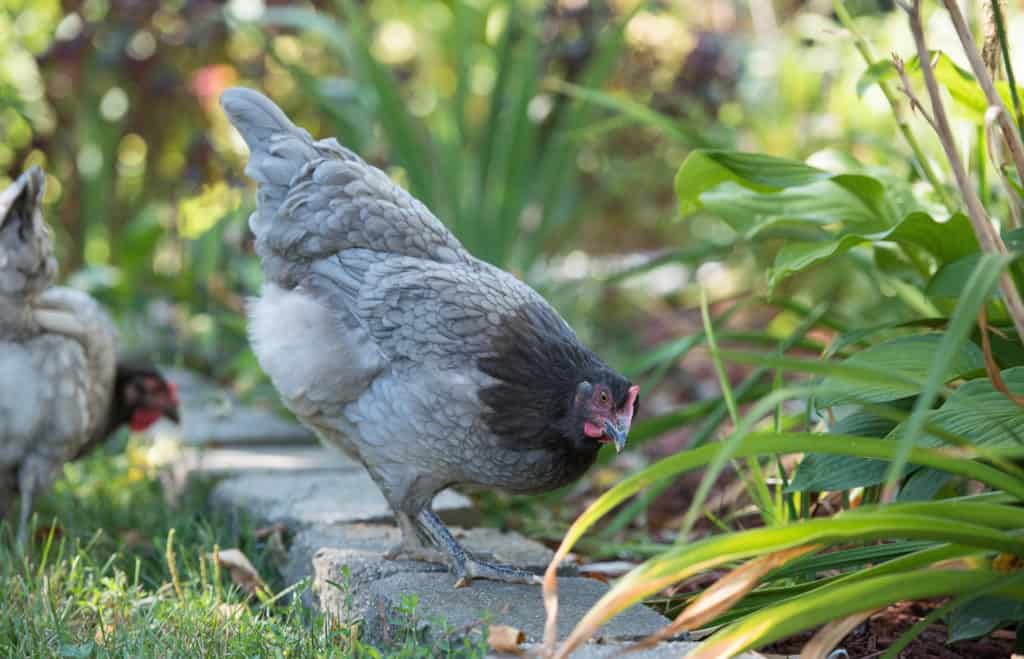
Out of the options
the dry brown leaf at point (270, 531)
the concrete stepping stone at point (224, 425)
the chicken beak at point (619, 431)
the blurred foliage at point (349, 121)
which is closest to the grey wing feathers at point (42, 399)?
the dry brown leaf at point (270, 531)

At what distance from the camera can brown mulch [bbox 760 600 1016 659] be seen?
2264 mm

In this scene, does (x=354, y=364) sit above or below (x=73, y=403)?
above

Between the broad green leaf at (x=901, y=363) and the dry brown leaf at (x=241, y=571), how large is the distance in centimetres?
142

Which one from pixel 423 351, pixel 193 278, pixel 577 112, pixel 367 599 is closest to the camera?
pixel 367 599

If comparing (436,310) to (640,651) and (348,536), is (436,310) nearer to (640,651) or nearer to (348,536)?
(348,536)

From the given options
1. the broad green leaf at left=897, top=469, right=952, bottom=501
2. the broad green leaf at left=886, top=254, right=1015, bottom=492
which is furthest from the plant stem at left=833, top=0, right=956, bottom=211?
the broad green leaf at left=886, top=254, right=1015, bottom=492

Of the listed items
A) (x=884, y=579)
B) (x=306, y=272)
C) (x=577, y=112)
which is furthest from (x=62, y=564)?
(x=577, y=112)

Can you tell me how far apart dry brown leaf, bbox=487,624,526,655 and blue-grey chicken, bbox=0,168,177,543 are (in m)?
1.63

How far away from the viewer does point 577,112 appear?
4402 millimetres

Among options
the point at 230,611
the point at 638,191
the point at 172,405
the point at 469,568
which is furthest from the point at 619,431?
the point at 638,191

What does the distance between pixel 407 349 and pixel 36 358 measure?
4.04 ft

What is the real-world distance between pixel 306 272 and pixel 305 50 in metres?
4.25

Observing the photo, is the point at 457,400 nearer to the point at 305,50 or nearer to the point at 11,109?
the point at 11,109

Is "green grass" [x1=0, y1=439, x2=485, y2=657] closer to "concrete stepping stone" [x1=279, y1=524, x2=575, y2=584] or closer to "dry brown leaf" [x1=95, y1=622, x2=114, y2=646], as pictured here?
"dry brown leaf" [x1=95, y1=622, x2=114, y2=646]
